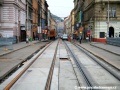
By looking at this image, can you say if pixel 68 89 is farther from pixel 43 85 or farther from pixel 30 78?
pixel 30 78

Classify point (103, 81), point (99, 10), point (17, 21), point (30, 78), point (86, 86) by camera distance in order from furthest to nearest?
point (99, 10), point (17, 21), point (30, 78), point (103, 81), point (86, 86)

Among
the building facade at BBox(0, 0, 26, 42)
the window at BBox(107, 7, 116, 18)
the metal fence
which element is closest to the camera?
the metal fence

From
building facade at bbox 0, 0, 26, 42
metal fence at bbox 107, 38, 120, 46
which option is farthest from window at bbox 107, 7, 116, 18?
building facade at bbox 0, 0, 26, 42

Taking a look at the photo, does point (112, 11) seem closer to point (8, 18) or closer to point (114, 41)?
point (114, 41)

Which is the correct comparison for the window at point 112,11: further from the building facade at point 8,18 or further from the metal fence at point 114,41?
the building facade at point 8,18

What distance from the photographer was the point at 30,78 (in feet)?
Result: 40.7

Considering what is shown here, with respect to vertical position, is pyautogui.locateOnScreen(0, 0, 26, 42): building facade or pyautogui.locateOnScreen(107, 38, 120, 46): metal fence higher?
pyautogui.locateOnScreen(0, 0, 26, 42): building facade

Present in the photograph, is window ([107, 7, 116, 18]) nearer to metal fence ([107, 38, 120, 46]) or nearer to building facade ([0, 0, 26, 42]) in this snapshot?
metal fence ([107, 38, 120, 46])

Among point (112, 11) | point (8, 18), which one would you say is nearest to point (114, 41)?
point (8, 18)

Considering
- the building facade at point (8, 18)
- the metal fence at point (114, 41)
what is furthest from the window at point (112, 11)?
the building facade at point (8, 18)

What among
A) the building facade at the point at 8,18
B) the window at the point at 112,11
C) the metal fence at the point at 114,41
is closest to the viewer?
the metal fence at the point at 114,41

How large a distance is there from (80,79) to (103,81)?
101 cm

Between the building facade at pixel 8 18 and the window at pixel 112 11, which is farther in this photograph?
the window at pixel 112 11

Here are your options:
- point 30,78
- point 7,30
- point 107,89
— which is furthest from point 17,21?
point 107,89
